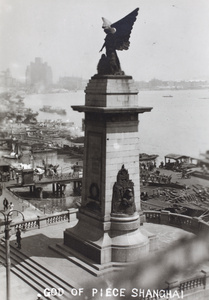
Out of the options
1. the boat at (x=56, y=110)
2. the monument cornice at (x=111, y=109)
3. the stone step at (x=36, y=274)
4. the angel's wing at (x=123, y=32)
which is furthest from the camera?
the boat at (x=56, y=110)

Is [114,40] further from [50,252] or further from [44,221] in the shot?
[44,221]

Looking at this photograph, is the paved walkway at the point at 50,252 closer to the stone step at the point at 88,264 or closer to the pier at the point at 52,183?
the stone step at the point at 88,264

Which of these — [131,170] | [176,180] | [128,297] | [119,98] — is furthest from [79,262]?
[176,180]

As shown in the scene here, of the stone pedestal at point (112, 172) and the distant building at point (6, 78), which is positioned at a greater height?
the distant building at point (6, 78)

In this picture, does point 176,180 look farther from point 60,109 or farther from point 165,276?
point 60,109

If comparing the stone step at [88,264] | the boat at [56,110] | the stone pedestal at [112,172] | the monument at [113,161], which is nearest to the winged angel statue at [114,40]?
the monument at [113,161]

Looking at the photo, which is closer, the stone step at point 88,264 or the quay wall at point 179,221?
the stone step at point 88,264

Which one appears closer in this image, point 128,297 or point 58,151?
point 128,297
